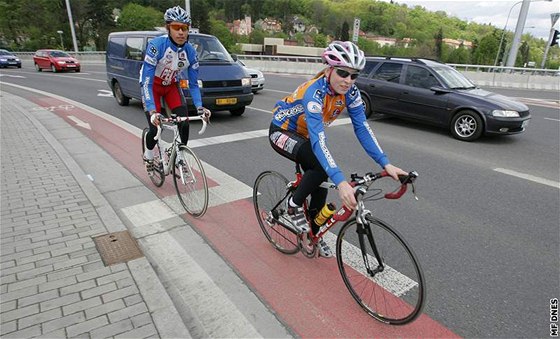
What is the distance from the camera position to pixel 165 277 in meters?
3.07

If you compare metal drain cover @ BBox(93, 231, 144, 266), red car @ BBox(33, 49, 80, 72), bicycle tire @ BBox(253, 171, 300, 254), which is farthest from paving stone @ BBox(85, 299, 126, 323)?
red car @ BBox(33, 49, 80, 72)

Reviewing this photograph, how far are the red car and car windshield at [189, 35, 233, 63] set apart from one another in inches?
844

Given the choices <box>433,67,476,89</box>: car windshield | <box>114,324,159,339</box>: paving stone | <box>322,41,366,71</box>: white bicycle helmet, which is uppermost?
<box>322,41,366,71</box>: white bicycle helmet

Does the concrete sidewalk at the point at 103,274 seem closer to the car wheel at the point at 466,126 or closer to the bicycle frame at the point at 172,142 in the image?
the bicycle frame at the point at 172,142

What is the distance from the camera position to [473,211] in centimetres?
445

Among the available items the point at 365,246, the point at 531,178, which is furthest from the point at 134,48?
the point at 531,178

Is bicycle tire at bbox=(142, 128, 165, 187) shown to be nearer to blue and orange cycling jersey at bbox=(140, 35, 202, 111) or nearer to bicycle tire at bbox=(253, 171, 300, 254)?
blue and orange cycling jersey at bbox=(140, 35, 202, 111)

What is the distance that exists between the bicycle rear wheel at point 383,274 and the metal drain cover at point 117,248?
6.59ft

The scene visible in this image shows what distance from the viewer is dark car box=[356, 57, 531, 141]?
7.74 metres

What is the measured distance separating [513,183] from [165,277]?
5313 millimetres

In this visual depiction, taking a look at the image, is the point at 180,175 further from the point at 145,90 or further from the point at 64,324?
the point at 64,324

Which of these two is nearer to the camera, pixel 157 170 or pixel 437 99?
pixel 157 170

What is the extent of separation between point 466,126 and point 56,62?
28.2 metres

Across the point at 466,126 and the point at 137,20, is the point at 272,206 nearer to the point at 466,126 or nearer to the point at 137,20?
the point at 466,126
